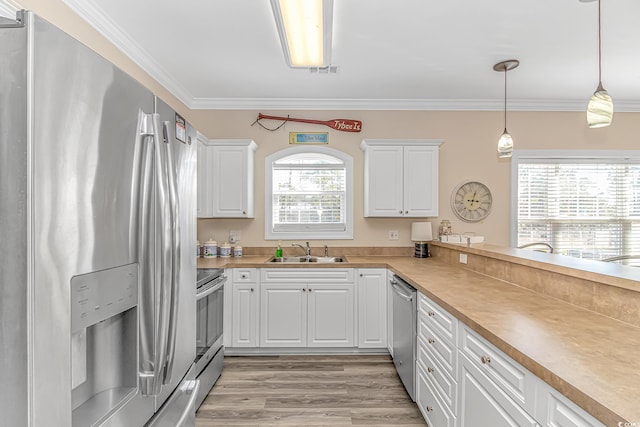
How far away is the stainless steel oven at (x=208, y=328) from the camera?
2.55 metres

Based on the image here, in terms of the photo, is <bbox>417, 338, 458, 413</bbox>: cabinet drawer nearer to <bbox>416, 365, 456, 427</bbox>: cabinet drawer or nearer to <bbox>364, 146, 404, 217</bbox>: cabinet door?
<bbox>416, 365, 456, 427</bbox>: cabinet drawer

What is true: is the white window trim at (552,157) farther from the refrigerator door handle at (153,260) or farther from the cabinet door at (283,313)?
the refrigerator door handle at (153,260)

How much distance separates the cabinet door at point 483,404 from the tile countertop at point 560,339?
0.18m

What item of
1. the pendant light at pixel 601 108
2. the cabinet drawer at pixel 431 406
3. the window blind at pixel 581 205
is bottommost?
the cabinet drawer at pixel 431 406

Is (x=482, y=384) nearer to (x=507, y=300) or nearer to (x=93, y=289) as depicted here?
(x=507, y=300)

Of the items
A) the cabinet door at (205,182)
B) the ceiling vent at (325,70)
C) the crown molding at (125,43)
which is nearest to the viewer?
the crown molding at (125,43)

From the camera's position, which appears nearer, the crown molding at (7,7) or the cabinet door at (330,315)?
the crown molding at (7,7)

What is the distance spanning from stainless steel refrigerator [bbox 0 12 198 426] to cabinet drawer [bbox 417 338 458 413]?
132 centimetres

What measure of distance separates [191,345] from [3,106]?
1.17 metres

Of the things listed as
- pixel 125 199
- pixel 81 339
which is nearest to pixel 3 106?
pixel 125 199

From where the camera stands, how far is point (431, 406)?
7.00ft

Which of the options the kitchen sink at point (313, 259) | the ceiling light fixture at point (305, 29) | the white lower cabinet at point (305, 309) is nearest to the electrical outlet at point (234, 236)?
the kitchen sink at point (313, 259)

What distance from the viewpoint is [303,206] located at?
4.17 m

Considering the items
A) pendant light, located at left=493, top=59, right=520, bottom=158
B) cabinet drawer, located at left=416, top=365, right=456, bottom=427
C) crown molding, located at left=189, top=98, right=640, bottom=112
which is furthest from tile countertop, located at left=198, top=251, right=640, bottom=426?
crown molding, located at left=189, top=98, right=640, bottom=112
